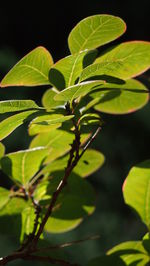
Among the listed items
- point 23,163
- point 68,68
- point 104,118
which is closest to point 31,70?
point 68,68

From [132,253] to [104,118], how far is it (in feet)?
6.26

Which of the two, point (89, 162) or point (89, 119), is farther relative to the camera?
point (89, 162)

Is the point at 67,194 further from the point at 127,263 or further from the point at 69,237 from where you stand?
the point at 69,237

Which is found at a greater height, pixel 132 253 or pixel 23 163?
pixel 23 163

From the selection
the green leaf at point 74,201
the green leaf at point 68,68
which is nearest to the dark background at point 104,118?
the green leaf at point 74,201

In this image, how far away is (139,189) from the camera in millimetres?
672

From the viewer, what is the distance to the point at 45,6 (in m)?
3.04

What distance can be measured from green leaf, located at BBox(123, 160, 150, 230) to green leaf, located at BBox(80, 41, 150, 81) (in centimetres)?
14

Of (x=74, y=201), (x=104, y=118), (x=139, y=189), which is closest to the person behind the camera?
(x=139, y=189)

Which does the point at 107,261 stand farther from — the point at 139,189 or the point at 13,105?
the point at 13,105

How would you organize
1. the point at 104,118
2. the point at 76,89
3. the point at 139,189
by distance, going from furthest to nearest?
the point at 104,118, the point at 139,189, the point at 76,89

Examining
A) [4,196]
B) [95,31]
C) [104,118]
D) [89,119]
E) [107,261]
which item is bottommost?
[104,118]

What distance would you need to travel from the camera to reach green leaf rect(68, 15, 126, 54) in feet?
1.90

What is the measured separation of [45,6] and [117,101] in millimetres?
2421
